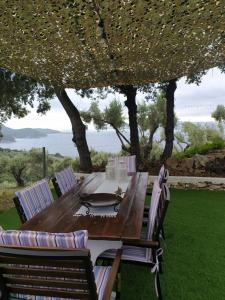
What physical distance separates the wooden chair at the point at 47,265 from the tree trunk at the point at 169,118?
654 cm

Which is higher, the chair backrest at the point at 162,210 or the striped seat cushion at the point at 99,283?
the chair backrest at the point at 162,210

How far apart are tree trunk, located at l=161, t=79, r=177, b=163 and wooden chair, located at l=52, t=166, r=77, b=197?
4223 mm

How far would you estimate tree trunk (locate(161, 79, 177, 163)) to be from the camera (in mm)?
7968

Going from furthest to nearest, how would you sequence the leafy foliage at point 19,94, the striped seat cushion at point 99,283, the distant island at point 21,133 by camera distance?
the distant island at point 21,133 → the leafy foliage at point 19,94 → the striped seat cushion at point 99,283

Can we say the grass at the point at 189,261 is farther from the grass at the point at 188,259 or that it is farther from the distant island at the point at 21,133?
the distant island at the point at 21,133

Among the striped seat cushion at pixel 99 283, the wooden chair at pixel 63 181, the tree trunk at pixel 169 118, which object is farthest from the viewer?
the tree trunk at pixel 169 118

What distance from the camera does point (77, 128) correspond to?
8.20 metres

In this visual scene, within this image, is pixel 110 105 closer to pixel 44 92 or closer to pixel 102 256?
pixel 44 92

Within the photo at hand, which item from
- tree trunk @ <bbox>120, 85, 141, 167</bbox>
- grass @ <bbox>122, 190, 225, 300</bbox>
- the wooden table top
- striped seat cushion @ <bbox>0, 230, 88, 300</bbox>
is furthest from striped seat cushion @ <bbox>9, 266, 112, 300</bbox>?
tree trunk @ <bbox>120, 85, 141, 167</bbox>

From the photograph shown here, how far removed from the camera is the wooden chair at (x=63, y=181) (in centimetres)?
399

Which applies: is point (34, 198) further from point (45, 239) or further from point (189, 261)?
point (189, 261)

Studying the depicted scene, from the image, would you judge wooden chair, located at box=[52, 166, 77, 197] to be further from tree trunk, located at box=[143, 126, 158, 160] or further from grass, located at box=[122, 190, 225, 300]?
tree trunk, located at box=[143, 126, 158, 160]

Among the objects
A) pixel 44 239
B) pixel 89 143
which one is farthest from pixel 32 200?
pixel 89 143

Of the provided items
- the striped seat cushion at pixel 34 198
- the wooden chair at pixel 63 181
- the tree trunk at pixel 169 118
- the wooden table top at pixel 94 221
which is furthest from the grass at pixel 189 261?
the tree trunk at pixel 169 118
